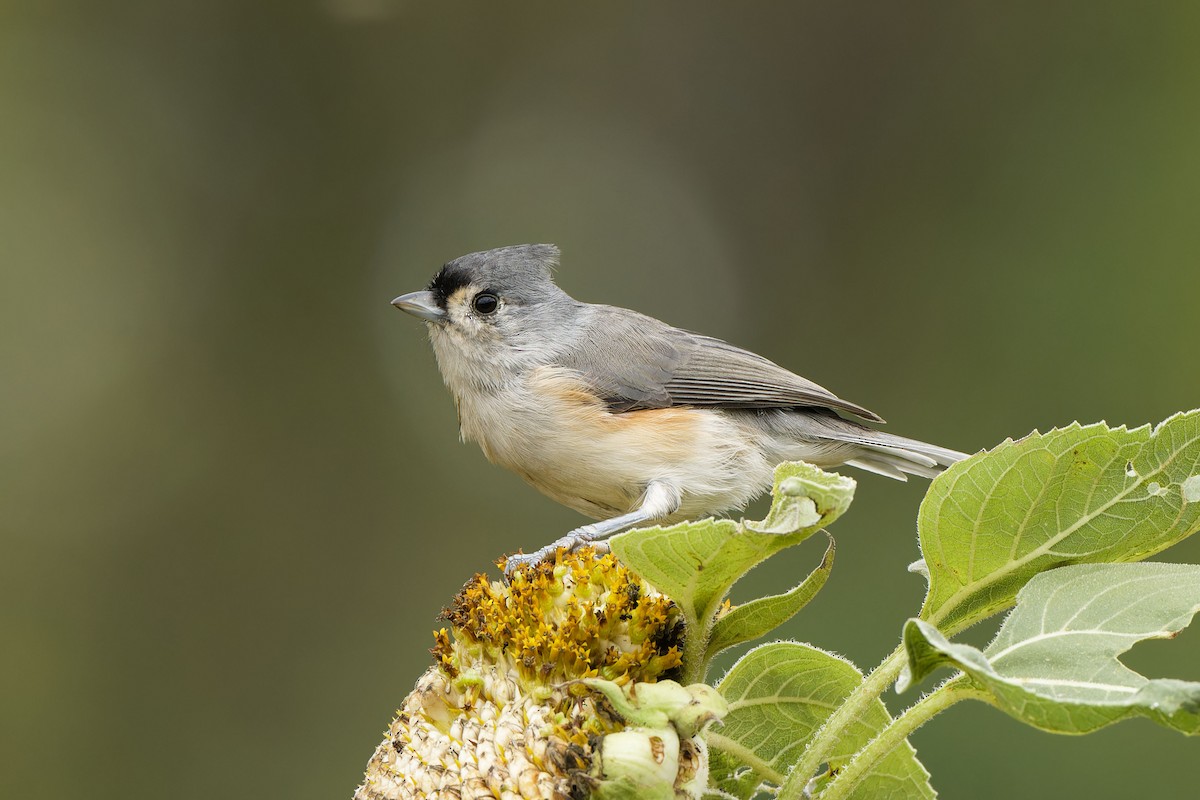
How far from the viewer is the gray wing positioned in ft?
8.91

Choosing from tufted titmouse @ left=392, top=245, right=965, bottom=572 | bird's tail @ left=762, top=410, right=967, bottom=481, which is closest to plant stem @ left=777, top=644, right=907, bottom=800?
tufted titmouse @ left=392, top=245, right=965, bottom=572

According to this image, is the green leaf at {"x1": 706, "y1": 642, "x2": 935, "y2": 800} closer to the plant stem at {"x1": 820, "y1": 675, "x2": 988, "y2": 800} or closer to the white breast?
the plant stem at {"x1": 820, "y1": 675, "x2": 988, "y2": 800}

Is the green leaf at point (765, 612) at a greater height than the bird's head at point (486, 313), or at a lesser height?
lesser

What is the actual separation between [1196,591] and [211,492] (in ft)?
18.0

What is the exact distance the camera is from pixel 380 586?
18.3ft

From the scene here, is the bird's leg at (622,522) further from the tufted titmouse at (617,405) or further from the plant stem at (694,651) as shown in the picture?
the plant stem at (694,651)

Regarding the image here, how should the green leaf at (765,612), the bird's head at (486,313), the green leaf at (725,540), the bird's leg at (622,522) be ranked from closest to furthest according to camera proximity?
1. the green leaf at (725,540)
2. the green leaf at (765,612)
3. the bird's leg at (622,522)
4. the bird's head at (486,313)

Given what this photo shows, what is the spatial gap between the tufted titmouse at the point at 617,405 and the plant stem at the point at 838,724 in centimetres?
115

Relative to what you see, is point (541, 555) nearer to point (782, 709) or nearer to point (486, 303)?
point (782, 709)

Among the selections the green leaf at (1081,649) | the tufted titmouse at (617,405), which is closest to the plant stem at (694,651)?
the green leaf at (1081,649)

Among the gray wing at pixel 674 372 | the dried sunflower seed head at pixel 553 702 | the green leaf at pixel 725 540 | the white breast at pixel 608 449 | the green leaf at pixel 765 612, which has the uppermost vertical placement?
the gray wing at pixel 674 372

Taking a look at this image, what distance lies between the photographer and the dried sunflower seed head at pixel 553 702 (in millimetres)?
1102

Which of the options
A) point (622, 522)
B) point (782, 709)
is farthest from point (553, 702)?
point (622, 522)

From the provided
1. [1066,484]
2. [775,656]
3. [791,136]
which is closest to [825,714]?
[775,656]
